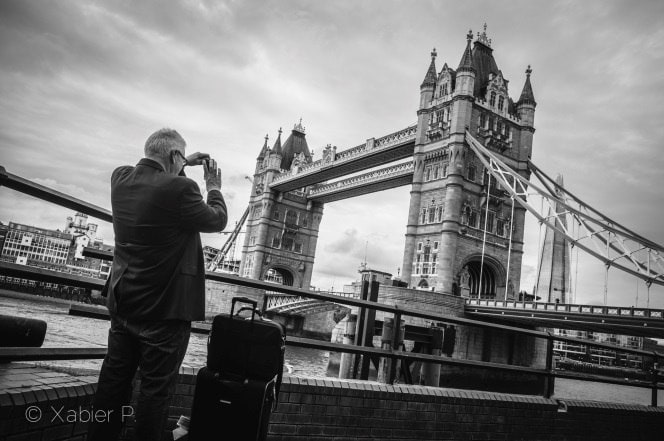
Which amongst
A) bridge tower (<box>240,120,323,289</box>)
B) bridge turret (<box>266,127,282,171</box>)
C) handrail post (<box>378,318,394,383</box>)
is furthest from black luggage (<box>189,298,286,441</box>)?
bridge turret (<box>266,127,282,171</box>)

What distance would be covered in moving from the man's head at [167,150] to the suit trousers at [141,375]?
0.75 m

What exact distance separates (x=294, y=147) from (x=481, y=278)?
1166 inches

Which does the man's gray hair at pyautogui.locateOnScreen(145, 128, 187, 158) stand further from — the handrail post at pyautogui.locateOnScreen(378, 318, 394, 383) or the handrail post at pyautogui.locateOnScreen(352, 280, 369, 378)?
the handrail post at pyautogui.locateOnScreen(352, 280, 369, 378)

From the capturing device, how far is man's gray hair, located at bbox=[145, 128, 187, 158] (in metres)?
2.22

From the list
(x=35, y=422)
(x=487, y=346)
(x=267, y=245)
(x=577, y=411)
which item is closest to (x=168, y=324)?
(x=35, y=422)

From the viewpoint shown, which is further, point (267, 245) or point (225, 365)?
point (267, 245)

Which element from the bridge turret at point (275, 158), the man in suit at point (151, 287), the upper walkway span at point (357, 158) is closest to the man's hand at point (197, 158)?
the man in suit at point (151, 287)

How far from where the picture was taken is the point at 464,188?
2753 centimetres

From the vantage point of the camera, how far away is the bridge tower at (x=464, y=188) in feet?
88.4

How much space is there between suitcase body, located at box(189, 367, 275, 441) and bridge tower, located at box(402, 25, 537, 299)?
81.1 feet

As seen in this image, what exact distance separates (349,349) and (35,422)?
188 centimetres

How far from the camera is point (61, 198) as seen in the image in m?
2.30

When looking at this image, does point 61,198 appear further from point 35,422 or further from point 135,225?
point 35,422

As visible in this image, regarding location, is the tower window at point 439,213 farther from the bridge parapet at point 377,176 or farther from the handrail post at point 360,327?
the handrail post at point 360,327
